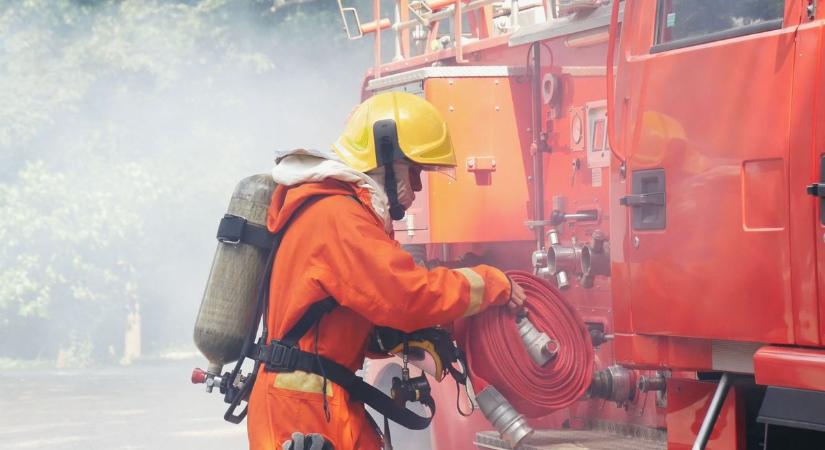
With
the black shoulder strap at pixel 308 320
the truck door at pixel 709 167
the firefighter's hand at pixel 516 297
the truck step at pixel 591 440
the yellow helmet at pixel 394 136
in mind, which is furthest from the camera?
the truck step at pixel 591 440

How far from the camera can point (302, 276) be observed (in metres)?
4.28

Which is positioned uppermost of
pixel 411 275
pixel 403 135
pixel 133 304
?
pixel 403 135

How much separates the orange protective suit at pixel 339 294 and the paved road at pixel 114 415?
104 inches

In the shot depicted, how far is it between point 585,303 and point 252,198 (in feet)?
6.23

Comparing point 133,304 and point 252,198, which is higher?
point 252,198

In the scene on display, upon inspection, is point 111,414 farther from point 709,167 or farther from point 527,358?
point 709,167

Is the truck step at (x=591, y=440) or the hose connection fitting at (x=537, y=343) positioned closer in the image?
the hose connection fitting at (x=537, y=343)

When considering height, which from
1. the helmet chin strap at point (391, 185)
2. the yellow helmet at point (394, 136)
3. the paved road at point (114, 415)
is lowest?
the paved road at point (114, 415)

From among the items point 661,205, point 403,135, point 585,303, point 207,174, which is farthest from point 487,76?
point 207,174

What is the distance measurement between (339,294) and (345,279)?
0.05 meters

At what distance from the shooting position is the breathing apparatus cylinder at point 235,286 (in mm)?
4590

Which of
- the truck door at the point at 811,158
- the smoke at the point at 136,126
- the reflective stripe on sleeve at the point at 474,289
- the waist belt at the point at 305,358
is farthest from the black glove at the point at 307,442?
the smoke at the point at 136,126

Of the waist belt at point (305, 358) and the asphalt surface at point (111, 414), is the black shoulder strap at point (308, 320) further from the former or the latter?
the asphalt surface at point (111, 414)

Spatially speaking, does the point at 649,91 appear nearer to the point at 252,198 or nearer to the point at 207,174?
the point at 252,198
